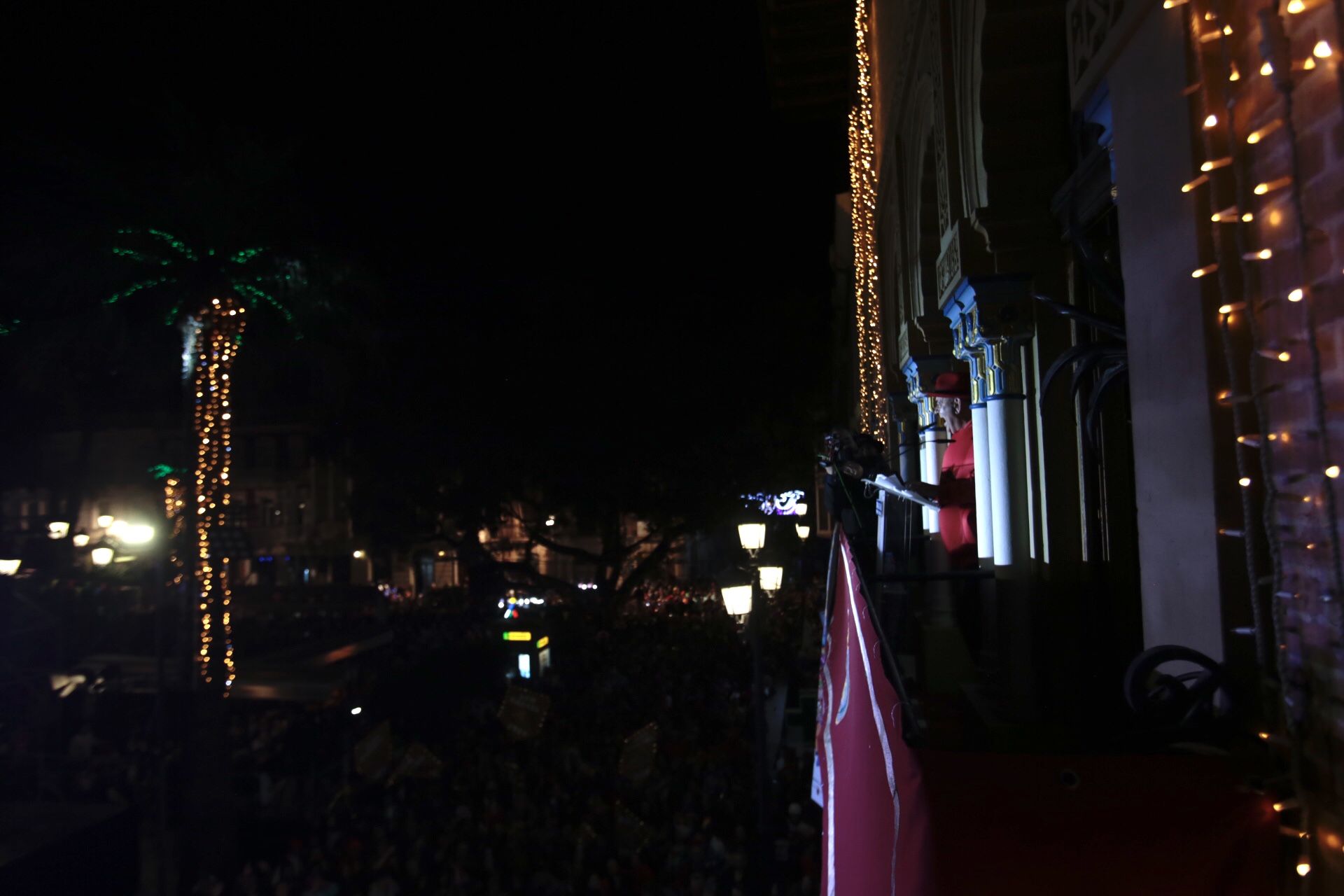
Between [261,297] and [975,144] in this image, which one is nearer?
[975,144]

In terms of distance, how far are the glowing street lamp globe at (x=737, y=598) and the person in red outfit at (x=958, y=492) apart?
3.61m

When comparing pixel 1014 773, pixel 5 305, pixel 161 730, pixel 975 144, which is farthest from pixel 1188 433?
pixel 5 305

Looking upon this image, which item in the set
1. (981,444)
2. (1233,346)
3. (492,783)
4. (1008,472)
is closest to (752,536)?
(492,783)

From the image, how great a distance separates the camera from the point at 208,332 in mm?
18672

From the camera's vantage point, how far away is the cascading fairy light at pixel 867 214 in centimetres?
1312

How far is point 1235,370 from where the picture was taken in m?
2.75

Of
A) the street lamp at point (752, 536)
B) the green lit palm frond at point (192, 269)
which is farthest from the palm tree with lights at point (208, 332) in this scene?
the street lamp at point (752, 536)

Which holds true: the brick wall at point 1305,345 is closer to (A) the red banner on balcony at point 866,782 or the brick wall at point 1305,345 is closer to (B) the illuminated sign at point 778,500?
(A) the red banner on balcony at point 866,782

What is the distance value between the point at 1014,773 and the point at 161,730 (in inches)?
619

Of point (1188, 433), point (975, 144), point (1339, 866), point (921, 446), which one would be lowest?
point (1339, 866)

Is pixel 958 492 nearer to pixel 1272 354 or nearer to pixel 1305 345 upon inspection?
pixel 1272 354

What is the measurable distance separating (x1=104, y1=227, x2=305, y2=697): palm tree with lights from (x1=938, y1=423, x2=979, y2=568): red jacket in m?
13.2

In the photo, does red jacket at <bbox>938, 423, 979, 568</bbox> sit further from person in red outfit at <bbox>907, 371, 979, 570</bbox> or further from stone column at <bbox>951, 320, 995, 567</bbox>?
stone column at <bbox>951, 320, 995, 567</bbox>

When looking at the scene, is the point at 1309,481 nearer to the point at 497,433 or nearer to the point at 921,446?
the point at 921,446
